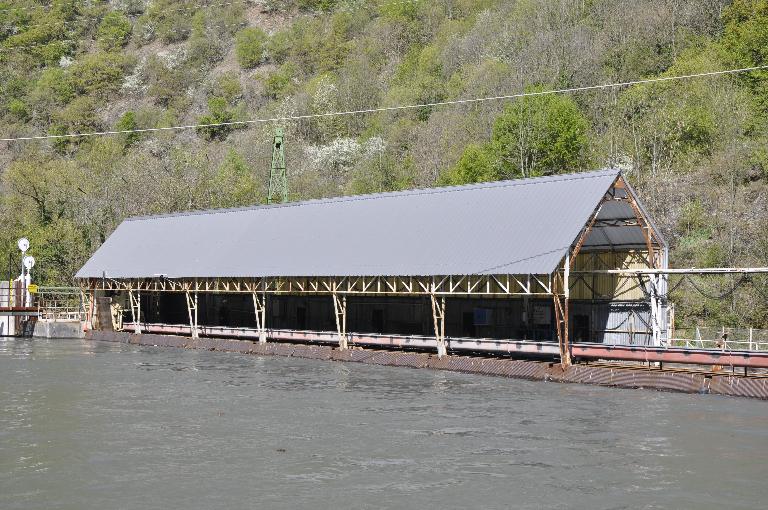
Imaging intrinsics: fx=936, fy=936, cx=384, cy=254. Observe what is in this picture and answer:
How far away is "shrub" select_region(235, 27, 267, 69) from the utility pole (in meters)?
79.3

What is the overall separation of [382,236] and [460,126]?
44788 millimetres

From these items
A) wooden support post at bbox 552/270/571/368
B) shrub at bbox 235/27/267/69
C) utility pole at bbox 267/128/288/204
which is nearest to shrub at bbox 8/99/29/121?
shrub at bbox 235/27/267/69

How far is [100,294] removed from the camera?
191 feet

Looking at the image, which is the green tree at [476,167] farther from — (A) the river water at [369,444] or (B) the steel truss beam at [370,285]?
(A) the river water at [369,444]

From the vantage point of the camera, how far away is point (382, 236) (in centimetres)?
4316

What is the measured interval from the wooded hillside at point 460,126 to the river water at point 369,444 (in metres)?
19.8

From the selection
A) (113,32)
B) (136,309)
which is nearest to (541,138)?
(136,309)

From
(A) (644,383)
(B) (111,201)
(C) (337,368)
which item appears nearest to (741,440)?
(A) (644,383)

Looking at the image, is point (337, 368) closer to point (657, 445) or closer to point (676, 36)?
point (657, 445)

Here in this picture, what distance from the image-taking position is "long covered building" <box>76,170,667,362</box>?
119 feet

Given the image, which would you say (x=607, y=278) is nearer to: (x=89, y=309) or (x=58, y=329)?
(x=89, y=309)

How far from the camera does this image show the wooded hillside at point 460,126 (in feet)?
195

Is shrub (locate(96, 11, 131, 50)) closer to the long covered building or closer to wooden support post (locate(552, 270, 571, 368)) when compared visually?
the long covered building

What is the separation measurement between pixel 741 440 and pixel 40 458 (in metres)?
16.3
